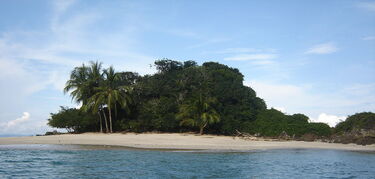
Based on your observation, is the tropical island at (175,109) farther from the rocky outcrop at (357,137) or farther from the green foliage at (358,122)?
the rocky outcrop at (357,137)

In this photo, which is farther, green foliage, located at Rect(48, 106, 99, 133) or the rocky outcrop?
green foliage, located at Rect(48, 106, 99, 133)

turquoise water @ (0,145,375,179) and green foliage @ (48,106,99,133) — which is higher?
green foliage @ (48,106,99,133)

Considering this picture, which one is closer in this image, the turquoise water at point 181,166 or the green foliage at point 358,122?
the turquoise water at point 181,166

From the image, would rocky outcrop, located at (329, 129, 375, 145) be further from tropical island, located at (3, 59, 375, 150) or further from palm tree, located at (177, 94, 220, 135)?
palm tree, located at (177, 94, 220, 135)

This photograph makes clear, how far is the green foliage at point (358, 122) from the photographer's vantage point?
29931 millimetres

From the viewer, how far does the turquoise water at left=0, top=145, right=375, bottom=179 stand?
46.8ft

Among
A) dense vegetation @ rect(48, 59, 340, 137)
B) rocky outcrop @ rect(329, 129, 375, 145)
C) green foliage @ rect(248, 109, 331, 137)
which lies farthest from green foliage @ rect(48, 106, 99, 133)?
rocky outcrop @ rect(329, 129, 375, 145)

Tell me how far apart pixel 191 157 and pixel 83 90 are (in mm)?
21471

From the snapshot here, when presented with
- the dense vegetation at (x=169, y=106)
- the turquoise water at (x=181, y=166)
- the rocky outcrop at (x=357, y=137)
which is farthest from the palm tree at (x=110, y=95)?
the rocky outcrop at (x=357, y=137)

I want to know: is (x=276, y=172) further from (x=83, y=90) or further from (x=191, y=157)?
(x=83, y=90)

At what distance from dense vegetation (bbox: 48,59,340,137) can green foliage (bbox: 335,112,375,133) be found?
247 centimetres

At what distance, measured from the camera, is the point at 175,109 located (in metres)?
37.8

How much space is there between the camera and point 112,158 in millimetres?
18594

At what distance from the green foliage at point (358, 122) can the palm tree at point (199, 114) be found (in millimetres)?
11110
